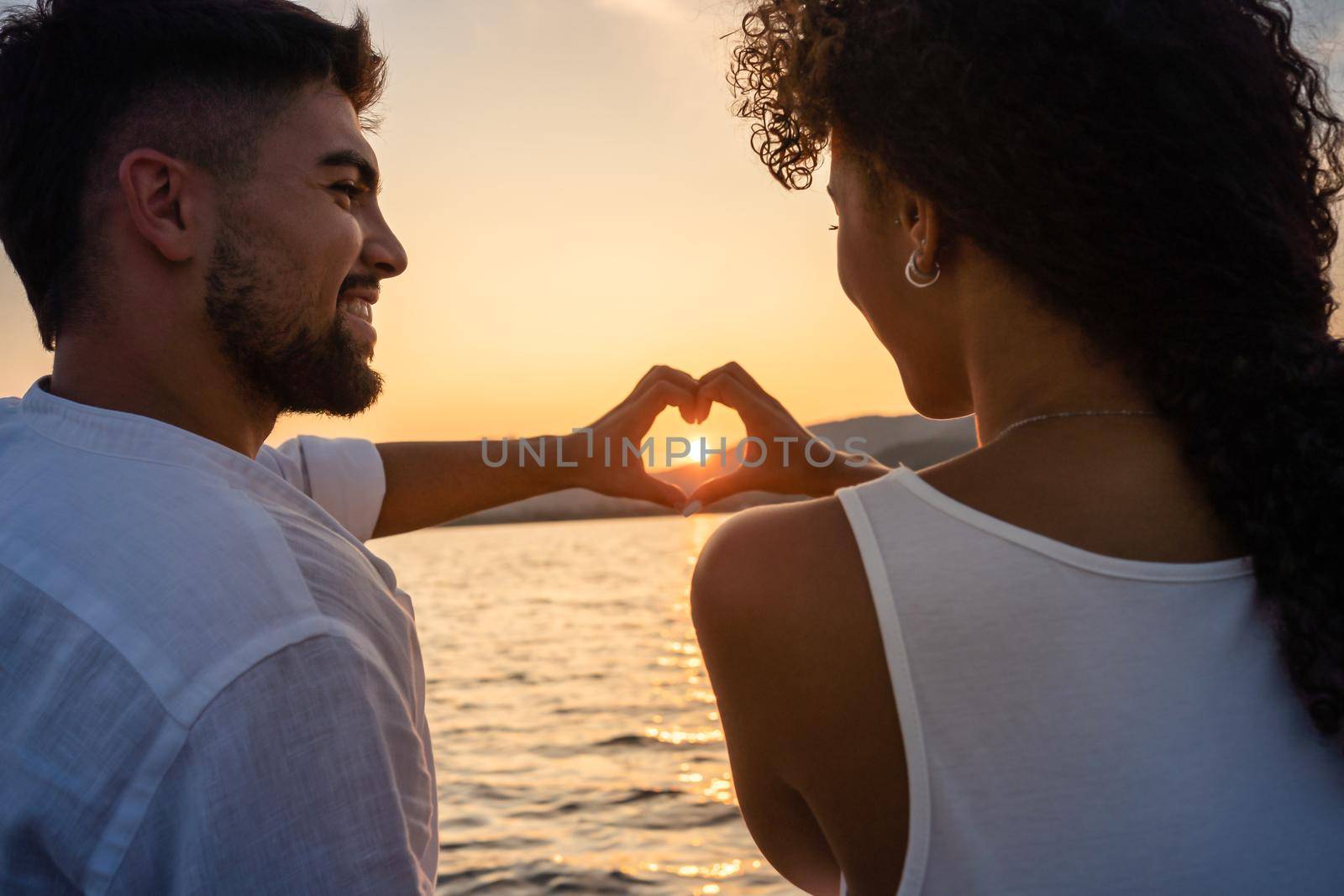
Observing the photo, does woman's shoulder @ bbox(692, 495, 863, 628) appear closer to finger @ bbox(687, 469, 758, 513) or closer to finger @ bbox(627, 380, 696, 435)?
finger @ bbox(687, 469, 758, 513)

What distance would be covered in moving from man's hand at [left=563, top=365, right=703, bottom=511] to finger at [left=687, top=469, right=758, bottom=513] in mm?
236

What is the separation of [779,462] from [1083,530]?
1767mm

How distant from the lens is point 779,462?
3.03 metres

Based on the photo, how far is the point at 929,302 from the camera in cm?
159

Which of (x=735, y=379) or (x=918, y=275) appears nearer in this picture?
(x=918, y=275)

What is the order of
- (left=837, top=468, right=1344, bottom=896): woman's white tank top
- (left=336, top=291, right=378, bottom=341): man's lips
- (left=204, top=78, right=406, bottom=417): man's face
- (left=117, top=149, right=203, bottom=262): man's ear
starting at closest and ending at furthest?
(left=837, top=468, right=1344, bottom=896): woman's white tank top, (left=117, top=149, right=203, bottom=262): man's ear, (left=204, top=78, right=406, bottom=417): man's face, (left=336, top=291, right=378, bottom=341): man's lips

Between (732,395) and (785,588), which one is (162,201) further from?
(732,395)

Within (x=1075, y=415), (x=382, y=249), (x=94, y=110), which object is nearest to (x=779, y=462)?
(x=382, y=249)

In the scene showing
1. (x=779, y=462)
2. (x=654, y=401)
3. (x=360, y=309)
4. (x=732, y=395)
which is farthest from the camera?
(x=654, y=401)

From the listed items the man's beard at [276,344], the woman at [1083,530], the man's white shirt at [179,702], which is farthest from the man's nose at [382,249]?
the woman at [1083,530]

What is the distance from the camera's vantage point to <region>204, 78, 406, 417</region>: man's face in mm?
1993

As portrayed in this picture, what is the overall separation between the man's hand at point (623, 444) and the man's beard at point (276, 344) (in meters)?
1.10

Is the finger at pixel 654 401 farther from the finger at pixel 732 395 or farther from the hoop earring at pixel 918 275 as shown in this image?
the hoop earring at pixel 918 275

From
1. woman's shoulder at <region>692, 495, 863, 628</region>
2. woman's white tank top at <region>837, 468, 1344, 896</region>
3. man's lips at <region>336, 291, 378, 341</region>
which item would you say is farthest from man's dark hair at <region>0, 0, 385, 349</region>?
woman's white tank top at <region>837, 468, 1344, 896</region>
